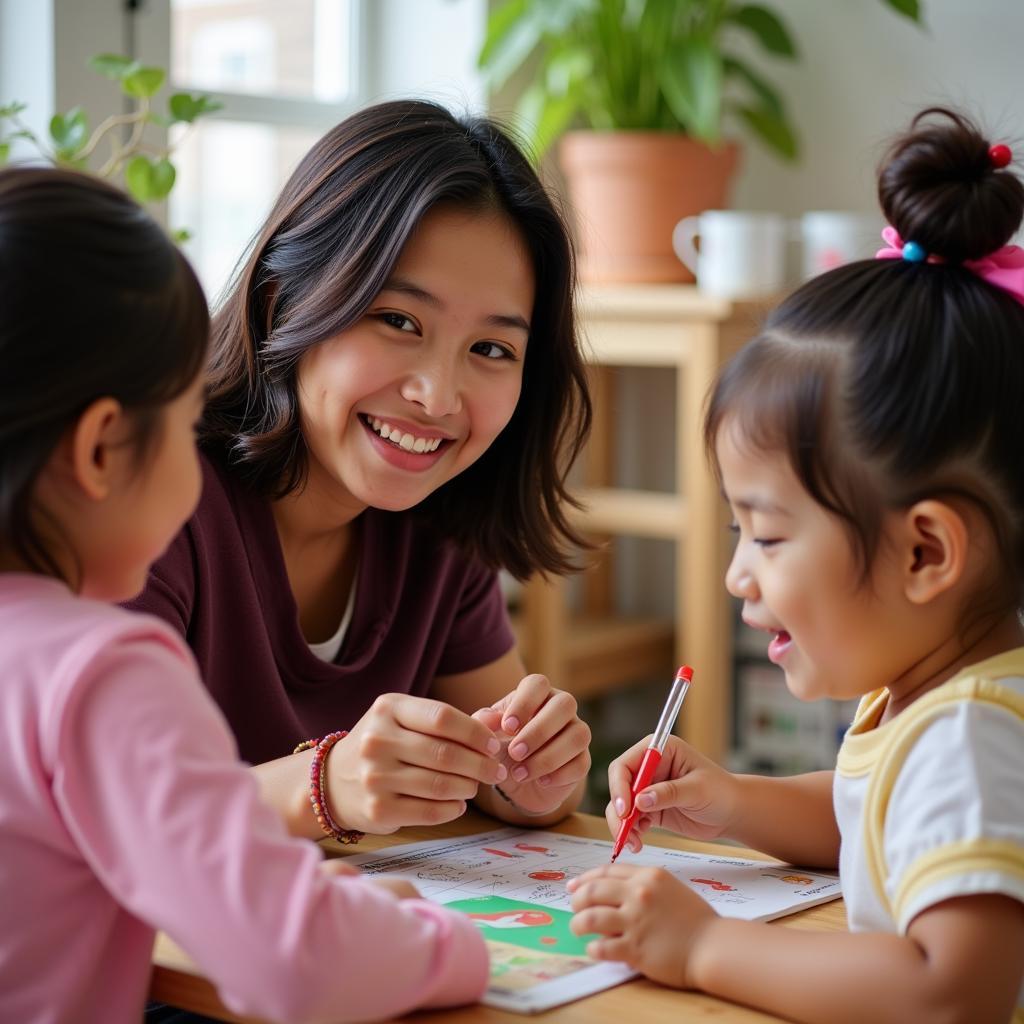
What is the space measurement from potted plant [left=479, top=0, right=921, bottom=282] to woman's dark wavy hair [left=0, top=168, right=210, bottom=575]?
1.99 metres

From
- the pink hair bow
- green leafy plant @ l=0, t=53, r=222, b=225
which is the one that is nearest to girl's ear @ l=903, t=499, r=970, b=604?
the pink hair bow

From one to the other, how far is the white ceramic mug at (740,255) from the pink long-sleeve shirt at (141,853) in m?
2.08

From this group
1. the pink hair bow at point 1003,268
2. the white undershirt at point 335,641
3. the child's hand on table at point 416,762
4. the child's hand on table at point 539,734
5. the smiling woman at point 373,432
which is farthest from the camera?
the white undershirt at point 335,641

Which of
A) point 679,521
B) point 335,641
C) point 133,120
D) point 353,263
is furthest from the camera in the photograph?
point 679,521

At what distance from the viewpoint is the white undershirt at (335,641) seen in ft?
5.00

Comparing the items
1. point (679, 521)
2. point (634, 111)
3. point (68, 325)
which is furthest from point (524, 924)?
point (634, 111)

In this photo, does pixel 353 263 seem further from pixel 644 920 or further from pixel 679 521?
pixel 679 521

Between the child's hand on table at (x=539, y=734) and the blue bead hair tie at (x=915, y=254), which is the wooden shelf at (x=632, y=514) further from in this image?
the blue bead hair tie at (x=915, y=254)

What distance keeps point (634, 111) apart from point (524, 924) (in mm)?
2196

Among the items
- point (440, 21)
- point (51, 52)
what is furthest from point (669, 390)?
point (51, 52)

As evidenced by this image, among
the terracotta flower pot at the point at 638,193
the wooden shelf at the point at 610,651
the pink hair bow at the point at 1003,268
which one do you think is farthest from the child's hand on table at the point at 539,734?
the terracotta flower pot at the point at 638,193

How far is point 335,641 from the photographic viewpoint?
60.5 inches

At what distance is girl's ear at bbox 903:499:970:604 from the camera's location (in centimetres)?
93

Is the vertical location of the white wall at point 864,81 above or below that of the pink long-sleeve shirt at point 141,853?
above
